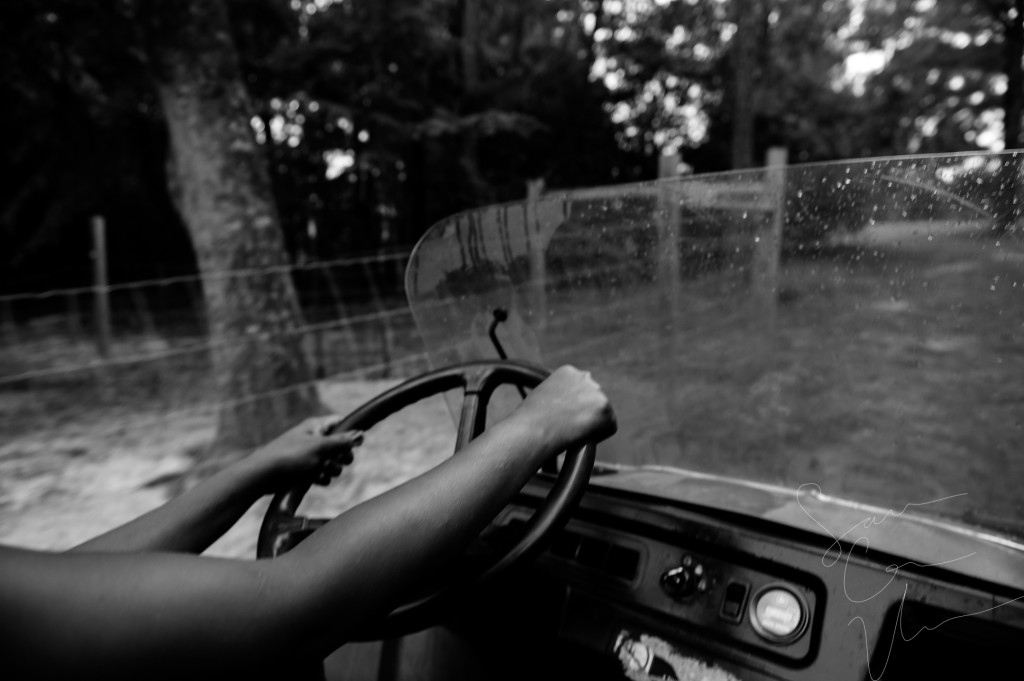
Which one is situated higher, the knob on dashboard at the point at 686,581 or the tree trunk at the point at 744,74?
the tree trunk at the point at 744,74

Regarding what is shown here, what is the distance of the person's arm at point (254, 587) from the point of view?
0.73 meters

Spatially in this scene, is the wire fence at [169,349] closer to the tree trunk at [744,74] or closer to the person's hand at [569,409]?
the person's hand at [569,409]

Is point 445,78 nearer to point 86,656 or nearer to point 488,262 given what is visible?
point 488,262

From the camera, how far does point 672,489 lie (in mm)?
1702

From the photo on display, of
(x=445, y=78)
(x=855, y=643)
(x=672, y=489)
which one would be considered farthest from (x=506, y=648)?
(x=445, y=78)

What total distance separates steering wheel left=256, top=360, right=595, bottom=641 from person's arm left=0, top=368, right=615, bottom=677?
15 cm

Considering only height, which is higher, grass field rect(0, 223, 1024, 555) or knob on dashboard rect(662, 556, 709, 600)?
grass field rect(0, 223, 1024, 555)

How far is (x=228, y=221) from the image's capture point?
17.1 feet

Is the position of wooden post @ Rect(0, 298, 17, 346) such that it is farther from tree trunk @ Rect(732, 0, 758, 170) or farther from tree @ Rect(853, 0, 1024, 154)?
tree @ Rect(853, 0, 1024, 154)

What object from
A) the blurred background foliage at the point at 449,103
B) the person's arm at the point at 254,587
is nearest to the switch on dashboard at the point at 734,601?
the person's arm at the point at 254,587

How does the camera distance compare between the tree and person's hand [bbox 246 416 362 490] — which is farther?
the tree

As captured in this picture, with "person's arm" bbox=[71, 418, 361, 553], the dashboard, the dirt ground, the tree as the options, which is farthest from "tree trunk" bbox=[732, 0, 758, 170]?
"person's arm" bbox=[71, 418, 361, 553]

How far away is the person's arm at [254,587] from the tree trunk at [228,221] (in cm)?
433

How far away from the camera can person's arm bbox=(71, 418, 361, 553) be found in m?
1.37
